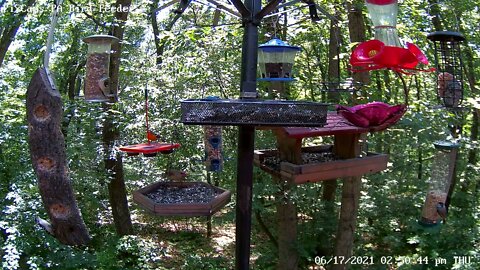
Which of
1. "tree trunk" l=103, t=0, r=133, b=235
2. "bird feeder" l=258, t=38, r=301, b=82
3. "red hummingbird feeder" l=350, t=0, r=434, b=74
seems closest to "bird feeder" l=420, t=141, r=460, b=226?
"red hummingbird feeder" l=350, t=0, r=434, b=74

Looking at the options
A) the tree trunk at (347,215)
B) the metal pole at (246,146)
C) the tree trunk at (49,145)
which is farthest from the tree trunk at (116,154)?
the metal pole at (246,146)

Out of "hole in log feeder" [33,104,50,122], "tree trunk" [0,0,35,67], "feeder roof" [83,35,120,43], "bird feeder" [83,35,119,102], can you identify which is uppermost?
"tree trunk" [0,0,35,67]

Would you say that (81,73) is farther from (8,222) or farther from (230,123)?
(230,123)

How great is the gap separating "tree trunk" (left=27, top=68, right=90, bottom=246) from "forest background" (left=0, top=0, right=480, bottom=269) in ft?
2.65

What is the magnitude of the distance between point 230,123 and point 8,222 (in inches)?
141

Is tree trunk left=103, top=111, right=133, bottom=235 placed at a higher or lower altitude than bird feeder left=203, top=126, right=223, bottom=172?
lower

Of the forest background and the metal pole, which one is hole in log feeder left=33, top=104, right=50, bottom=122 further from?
the metal pole

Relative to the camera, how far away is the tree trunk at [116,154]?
5.21m

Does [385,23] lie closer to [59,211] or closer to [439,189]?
[439,189]

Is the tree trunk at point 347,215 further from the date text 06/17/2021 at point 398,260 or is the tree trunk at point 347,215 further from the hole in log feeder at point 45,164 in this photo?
the hole in log feeder at point 45,164

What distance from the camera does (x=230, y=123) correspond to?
1.66m

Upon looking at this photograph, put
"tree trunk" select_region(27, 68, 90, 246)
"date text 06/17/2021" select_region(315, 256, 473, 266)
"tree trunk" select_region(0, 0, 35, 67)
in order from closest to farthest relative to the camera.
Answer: "tree trunk" select_region(27, 68, 90, 246), "date text 06/17/2021" select_region(315, 256, 473, 266), "tree trunk" select_region(0, 0, 35, 67)

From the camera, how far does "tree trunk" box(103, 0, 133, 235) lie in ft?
17.1

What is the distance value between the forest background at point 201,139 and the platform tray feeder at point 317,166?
61.9 inches
